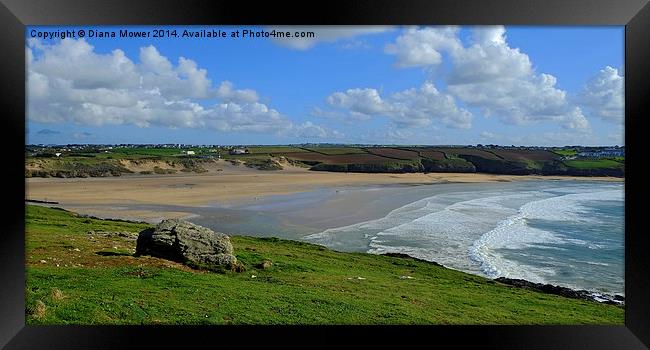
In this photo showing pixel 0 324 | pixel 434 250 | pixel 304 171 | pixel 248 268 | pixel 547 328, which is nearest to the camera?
pixel 0 324

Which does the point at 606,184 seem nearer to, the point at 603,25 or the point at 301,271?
the point at 603,25

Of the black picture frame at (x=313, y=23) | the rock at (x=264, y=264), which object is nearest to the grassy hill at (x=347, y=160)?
the rock at (x=264, y=264)

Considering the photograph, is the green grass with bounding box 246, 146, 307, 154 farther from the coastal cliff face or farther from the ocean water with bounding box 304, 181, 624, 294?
the ocean water with bounding box 304, 181, 624, 294

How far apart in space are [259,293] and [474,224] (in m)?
7.71

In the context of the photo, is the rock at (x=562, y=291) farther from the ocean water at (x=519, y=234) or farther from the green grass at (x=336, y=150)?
the green grass at (x=336, y=150)

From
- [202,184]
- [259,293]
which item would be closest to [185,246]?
[259,293]

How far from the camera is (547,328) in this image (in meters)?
6.39

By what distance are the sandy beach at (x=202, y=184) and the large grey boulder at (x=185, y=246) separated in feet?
12.0

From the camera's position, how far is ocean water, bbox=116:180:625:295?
10.6m

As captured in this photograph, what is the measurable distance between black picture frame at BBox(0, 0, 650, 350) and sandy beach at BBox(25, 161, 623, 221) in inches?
213

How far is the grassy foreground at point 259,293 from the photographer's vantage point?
255 inches

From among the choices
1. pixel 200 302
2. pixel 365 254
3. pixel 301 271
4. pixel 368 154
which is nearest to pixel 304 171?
pixel 368 154

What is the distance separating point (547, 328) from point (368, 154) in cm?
630

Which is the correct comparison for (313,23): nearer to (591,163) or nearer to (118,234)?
(591,163)
